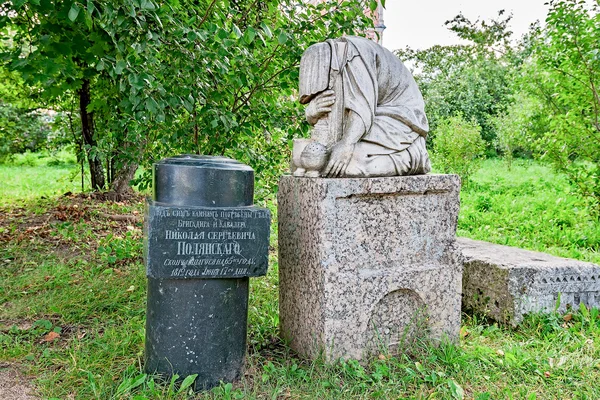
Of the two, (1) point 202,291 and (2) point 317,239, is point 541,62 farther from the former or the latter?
(1) point 202,291

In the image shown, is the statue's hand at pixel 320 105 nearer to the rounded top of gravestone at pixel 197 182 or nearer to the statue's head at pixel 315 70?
the statue's head at pixel 315 70

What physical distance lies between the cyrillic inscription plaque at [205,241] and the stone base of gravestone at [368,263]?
0.37 m

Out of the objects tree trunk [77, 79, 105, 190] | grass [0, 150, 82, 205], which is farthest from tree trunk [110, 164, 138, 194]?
grass [0, 150, 82, 205]

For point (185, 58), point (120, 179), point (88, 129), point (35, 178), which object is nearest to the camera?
point (185, 58)

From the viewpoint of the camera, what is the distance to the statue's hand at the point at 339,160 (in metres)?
2.78

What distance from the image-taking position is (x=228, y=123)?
3723 millimetres

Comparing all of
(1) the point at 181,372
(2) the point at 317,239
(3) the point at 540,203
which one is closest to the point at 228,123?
(2) the point at 317,239

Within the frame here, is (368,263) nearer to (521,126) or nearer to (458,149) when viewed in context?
(521,126)

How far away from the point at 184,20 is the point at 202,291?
225 cm

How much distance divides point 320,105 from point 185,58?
3.92 ft

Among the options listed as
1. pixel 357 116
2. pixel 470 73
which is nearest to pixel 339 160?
pixel 357 116

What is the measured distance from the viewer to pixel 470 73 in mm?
20422

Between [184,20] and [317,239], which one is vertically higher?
[184,20]

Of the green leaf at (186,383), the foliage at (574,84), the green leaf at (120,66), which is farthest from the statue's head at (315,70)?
the foliage at (574,84)
